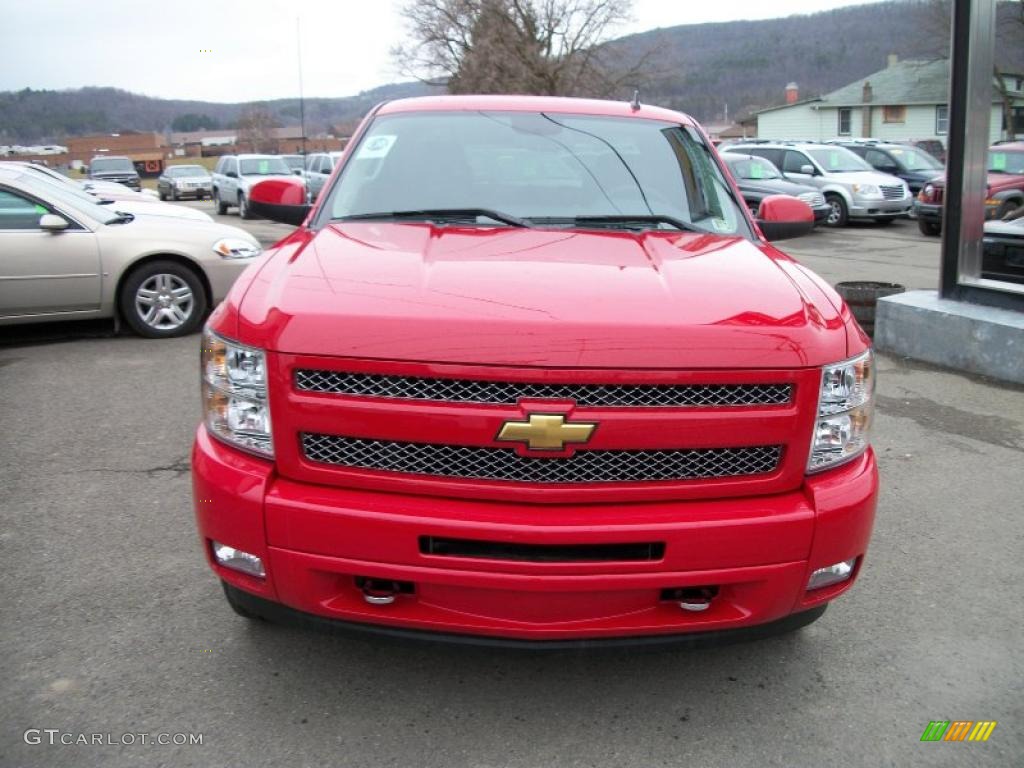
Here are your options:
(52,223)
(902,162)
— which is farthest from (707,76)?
(52,223)

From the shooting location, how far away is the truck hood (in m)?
2.30

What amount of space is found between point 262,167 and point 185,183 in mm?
10804

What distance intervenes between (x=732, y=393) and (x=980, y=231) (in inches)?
239

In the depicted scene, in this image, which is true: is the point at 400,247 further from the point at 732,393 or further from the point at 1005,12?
the point at 1005,12

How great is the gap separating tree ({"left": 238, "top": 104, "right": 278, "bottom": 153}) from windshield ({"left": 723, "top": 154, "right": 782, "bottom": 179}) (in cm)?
2408

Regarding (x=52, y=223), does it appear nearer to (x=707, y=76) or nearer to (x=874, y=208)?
(x=874, y=208)

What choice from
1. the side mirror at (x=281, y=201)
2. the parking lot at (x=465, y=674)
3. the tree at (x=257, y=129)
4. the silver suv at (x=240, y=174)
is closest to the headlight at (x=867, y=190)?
the silver suv at (x=240, y=174)

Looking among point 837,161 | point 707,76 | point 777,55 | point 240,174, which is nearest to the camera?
point 837,161

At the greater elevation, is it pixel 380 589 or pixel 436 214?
pixel 436 214

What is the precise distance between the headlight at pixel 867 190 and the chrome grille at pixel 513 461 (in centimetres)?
1896

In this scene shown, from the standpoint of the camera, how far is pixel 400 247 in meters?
2.94

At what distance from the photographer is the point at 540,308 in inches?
94.3

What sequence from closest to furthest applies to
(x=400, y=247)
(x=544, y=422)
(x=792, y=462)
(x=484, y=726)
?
1. (x=544, y=422)
2. (x=792, y=462)
3. (x=484, y=726)
4. (x=400, y=247)

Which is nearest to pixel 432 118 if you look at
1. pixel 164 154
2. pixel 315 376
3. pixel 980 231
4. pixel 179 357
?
pixel 315 376
